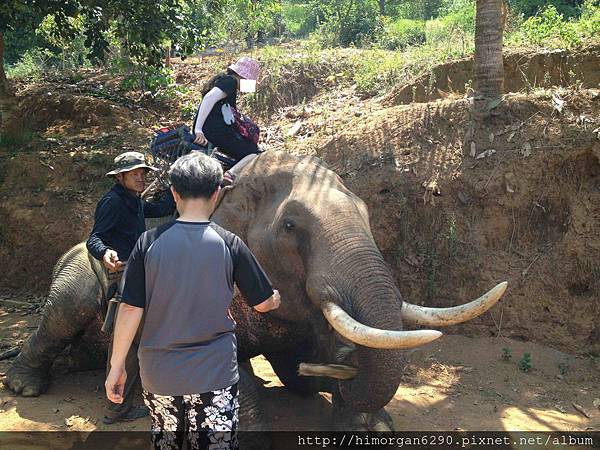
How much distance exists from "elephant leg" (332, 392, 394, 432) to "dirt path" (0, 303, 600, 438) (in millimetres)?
216

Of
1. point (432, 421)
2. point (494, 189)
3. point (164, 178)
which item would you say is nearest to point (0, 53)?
point (164, 178)

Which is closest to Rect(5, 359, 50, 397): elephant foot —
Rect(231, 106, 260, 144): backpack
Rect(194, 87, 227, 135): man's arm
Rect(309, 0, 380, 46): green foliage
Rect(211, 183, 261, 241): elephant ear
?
Rect(211, 183, 261, 241): elephant ear

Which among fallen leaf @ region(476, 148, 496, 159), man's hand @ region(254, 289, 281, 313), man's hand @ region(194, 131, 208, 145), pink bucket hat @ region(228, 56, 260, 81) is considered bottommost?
fallen leaf @ region(476, 148, 496, 159)

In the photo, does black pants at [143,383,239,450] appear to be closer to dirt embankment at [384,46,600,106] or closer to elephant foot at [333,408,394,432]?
elephant foot at [333,408,394,432]

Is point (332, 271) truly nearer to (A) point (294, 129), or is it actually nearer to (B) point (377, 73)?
(A) point (294, 129)

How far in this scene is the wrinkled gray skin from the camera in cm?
465

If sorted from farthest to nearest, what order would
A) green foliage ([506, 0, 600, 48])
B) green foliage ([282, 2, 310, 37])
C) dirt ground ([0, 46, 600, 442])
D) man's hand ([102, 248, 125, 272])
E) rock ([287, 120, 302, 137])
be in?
green foliage ([282, 2, 310, 37]) → green foliage ([506, 0, 600, 48]) → rock ([287, 120, 302, 137]) → dirt ground ([0, 46, 600, 442]) → man's hand ([102, 248, 125, 272])

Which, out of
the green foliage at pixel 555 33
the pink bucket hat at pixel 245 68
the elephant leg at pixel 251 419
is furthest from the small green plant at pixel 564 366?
the green foliage at pixel 555 33

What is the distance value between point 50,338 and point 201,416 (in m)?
3.55

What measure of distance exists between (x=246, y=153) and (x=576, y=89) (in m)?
4.32

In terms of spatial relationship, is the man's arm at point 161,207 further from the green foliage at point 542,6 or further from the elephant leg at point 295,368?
the green foliage at point 542,6

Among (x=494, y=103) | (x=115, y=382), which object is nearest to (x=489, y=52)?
(x=494, y=103)

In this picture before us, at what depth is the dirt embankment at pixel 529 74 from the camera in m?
10.4

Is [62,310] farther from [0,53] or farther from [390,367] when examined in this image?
[0,53]
